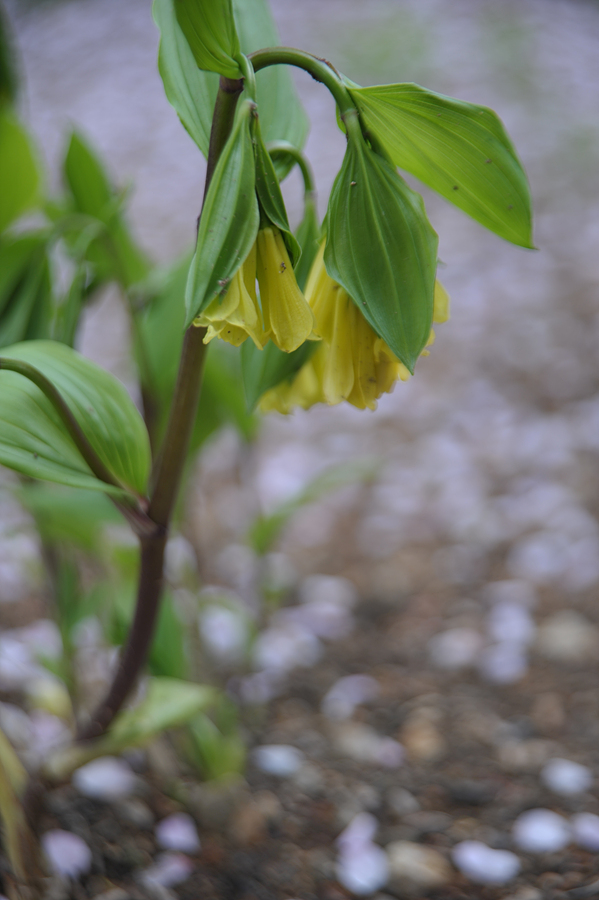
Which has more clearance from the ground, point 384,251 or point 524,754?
point 384,251

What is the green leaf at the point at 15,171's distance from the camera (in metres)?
0.66

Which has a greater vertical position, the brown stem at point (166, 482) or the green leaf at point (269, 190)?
the green leaf at point (269, 190)

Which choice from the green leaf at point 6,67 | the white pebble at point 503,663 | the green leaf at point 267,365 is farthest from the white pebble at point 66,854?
the green leaf at point 6,67

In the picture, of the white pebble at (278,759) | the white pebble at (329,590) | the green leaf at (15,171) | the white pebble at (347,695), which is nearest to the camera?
the green leaf at (15,171)

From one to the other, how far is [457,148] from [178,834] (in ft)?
2.14

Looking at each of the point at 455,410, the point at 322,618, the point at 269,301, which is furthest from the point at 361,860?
the point at 455,410

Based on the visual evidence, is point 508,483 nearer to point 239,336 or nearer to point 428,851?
point 428,851

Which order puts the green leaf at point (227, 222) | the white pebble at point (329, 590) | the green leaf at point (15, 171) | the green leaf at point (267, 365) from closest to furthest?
the green leaf at point (227, 222), the green leaf at point (267, 365), the green leaf at point (15, 171), the white pebble at point (329, 590)

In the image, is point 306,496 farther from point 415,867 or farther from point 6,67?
point 6,67

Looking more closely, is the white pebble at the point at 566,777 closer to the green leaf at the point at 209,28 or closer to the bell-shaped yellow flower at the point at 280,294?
the bell-shaped yellow flower at the point at 280,294

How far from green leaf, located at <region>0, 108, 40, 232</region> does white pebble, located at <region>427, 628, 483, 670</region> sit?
793 millimetres

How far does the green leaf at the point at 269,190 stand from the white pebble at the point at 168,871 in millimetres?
568

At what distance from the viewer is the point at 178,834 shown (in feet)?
2.22

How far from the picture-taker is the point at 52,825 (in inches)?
25.7
